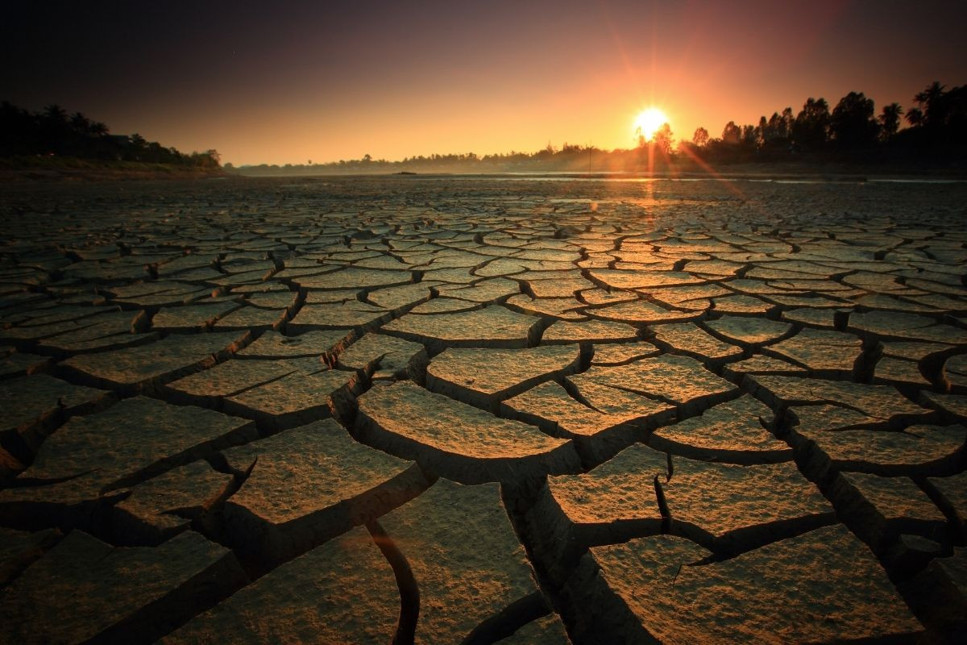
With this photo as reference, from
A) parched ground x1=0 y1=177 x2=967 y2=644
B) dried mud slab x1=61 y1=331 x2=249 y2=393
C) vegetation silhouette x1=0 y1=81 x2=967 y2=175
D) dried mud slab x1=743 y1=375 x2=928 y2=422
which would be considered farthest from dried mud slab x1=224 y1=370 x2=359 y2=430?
vegetation silhouette x1=0 y1=81 x2=967 y2=175

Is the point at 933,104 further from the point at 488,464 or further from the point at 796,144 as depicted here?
the point at 488,464

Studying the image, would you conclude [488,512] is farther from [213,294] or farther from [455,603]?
[213,294]

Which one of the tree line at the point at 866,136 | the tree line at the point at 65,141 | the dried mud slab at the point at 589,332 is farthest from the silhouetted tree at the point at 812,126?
the tree line at the point at 65,141

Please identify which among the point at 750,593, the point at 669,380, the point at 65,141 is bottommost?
the point at 750,593

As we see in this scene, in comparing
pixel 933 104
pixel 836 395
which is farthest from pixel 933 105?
pixel 836 395

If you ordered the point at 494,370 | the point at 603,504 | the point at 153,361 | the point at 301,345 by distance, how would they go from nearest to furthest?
the point at 603,504 < the point at 494,370 < the point at 153,361 < the point at 301,345

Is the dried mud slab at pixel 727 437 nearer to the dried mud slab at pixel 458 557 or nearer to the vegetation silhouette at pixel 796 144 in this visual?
the dried mud slab at pixel 458 557

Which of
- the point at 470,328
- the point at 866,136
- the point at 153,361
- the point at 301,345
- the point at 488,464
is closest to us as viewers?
the point at 488,464

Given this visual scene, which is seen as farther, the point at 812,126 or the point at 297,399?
the point at 812,126
